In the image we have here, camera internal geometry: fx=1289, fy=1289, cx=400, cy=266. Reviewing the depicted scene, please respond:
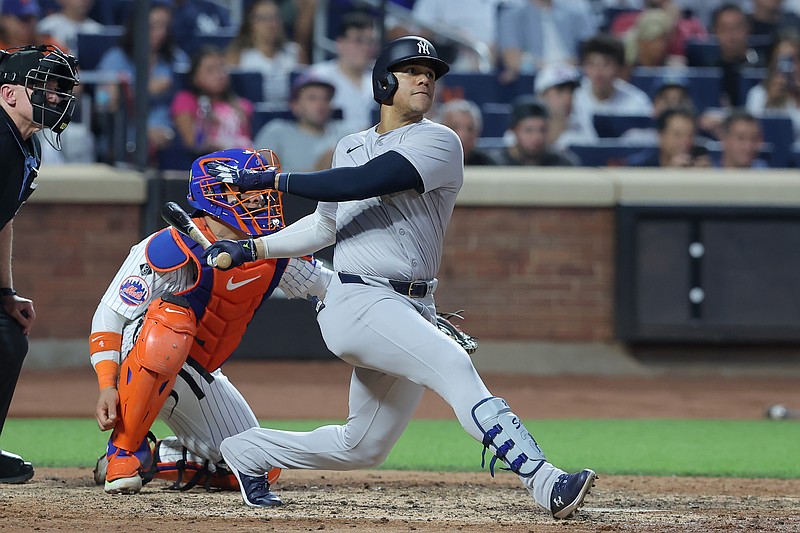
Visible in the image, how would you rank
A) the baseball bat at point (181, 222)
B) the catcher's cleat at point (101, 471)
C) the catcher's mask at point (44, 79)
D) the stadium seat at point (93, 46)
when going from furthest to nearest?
the stadium seat at point (93, 46) < the catcher's cleat at point (101, 471) < the catcher's mask at point (44, 79) < the baseball bat at point (181, 222)

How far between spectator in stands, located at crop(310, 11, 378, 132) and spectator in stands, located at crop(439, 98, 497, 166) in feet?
2.75

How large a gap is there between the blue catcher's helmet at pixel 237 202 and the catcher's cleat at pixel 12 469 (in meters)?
1.34

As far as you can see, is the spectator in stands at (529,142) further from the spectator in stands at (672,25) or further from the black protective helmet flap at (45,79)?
the black protective helmet flap at (45,79)

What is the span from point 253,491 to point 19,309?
1360 mm

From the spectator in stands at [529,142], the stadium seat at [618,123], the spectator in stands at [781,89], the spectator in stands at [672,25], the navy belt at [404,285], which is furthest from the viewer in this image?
the spectator in stands at [672,25]

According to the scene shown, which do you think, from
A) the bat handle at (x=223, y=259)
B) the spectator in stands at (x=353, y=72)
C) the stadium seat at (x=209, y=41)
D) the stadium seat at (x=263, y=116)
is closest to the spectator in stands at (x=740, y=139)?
the spectator in stands at (x=353, y=72)

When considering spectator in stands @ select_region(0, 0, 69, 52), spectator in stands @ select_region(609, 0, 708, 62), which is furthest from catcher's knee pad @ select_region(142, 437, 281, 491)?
spectator in stands @ select_region(609, 0, 708, 62)

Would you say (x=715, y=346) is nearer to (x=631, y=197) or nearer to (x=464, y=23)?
(x=631, y=197)

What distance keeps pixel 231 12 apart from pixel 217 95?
2562mm

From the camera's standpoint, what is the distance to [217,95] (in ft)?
34.0

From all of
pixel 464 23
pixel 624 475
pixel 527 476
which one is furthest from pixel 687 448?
pixel 464 23

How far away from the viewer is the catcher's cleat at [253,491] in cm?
475

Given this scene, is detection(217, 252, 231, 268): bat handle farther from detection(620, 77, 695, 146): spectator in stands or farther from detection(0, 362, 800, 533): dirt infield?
detection(620, 77, 695, 146): spectator in stands

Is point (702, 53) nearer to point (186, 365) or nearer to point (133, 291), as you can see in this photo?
point (186, 365)
